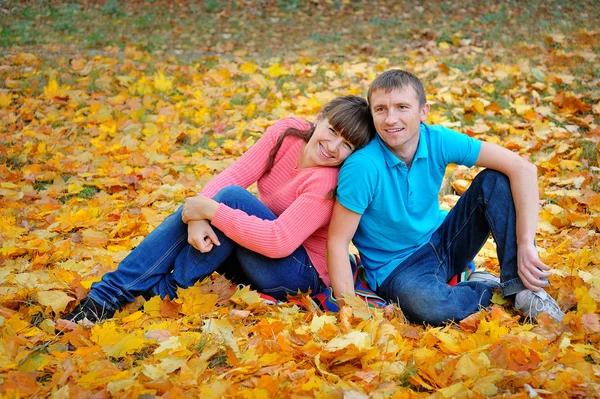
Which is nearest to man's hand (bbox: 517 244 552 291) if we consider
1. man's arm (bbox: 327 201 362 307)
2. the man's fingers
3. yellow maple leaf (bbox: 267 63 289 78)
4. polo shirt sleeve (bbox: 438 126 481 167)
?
polo shirt sleeve (bbox: 438 126 481 167)

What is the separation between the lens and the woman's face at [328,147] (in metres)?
2.49

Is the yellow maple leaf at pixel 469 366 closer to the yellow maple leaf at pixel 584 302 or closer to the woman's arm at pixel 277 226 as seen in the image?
the yellow maple leaf at pixel 584 302

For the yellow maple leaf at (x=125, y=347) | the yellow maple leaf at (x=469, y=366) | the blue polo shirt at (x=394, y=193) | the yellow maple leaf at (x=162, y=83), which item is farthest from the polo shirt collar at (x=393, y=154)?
the yellow maple leaf at (x=162, y=83)

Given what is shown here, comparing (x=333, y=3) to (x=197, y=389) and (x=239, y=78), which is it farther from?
(x=197, y=389)

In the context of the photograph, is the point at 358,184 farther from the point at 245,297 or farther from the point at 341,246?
the point at 245,297

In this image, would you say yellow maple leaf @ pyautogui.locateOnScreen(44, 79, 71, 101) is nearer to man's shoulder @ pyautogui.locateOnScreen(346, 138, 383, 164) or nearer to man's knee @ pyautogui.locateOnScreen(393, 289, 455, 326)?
man's shoulder @ pyautogui.locateOnScreen(346, 138, 383, 164)

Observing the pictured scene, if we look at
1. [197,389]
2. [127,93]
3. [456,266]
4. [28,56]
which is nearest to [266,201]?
[456,266]

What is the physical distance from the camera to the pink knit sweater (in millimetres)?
2416

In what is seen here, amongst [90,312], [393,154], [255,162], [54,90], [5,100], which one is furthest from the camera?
[54,90]

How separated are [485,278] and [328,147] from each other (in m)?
0.93

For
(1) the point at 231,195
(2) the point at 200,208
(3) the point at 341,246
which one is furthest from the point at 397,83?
(2) the point at 200,208

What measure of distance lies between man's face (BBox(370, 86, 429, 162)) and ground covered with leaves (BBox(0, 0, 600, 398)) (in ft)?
2.26

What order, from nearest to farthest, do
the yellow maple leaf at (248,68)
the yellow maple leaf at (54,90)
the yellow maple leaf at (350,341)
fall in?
1. the yellow maple leaf at (350,341)
2. the yellow maple leaf at (54,90)
3. the yellow maple leaf at (248,68)

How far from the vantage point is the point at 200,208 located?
7.89 feet
